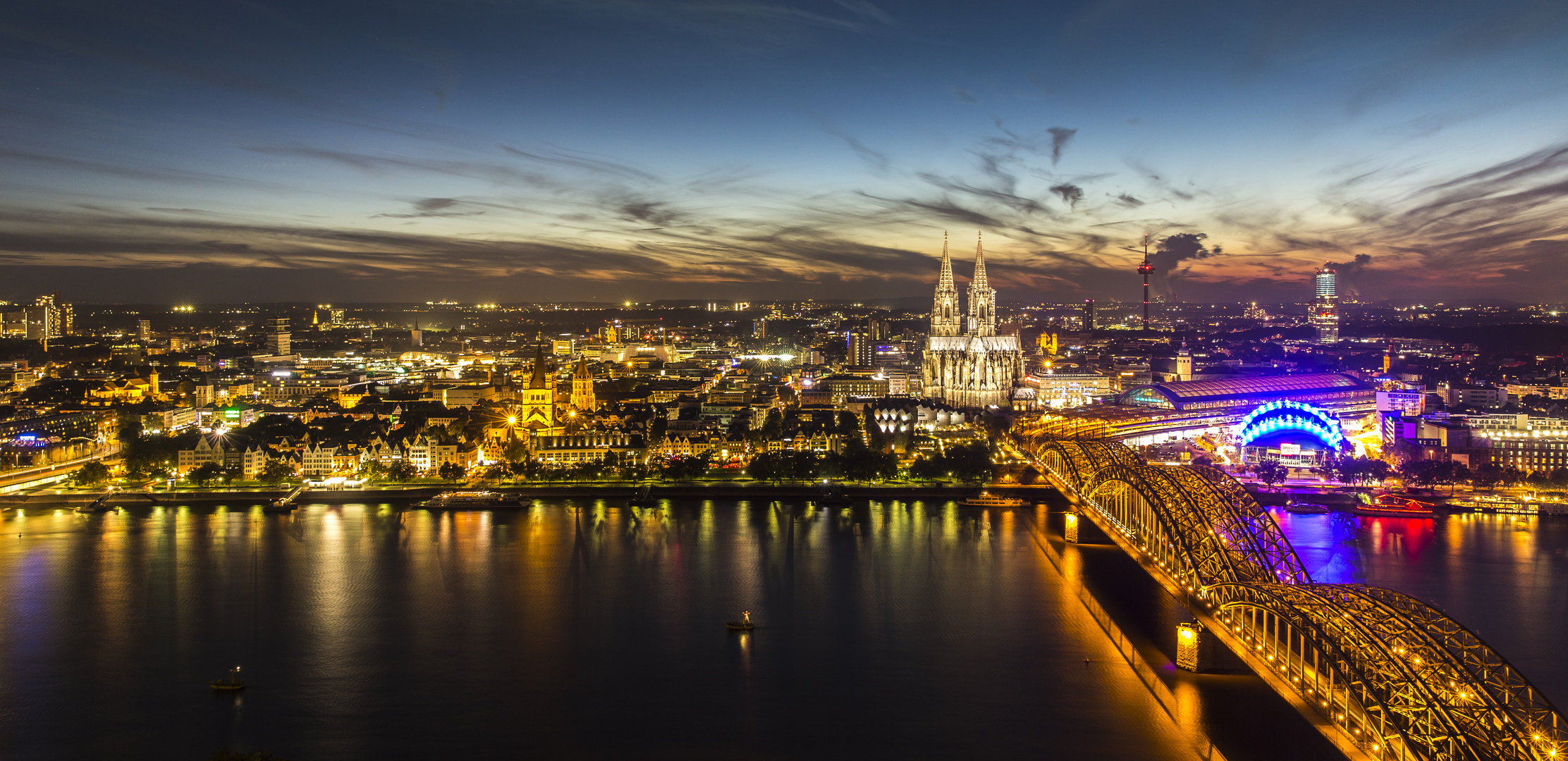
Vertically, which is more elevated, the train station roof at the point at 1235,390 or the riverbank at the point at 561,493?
the train station roof at the point at 1235,390

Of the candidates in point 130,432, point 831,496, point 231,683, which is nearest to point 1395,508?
point 831,496

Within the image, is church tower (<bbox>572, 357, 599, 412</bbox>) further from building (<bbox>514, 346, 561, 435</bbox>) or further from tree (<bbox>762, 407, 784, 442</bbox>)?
tree (<bbox>762, 407, 784, 442</bbox>)

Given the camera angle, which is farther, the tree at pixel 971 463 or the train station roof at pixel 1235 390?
the train station roof at pixel 1235 390

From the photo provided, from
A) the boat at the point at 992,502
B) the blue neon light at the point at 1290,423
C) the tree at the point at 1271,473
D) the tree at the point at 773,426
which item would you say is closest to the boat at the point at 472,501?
the tree at the point at 773,426

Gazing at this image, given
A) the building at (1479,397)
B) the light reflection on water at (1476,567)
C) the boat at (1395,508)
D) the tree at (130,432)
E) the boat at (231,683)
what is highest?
the building at (1479,397)

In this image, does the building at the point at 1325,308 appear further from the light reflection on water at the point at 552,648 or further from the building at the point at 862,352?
the light reflection on water at the point at 552,648

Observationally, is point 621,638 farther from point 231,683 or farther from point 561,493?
point 561,493

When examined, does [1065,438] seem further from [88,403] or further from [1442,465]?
[88,403]
